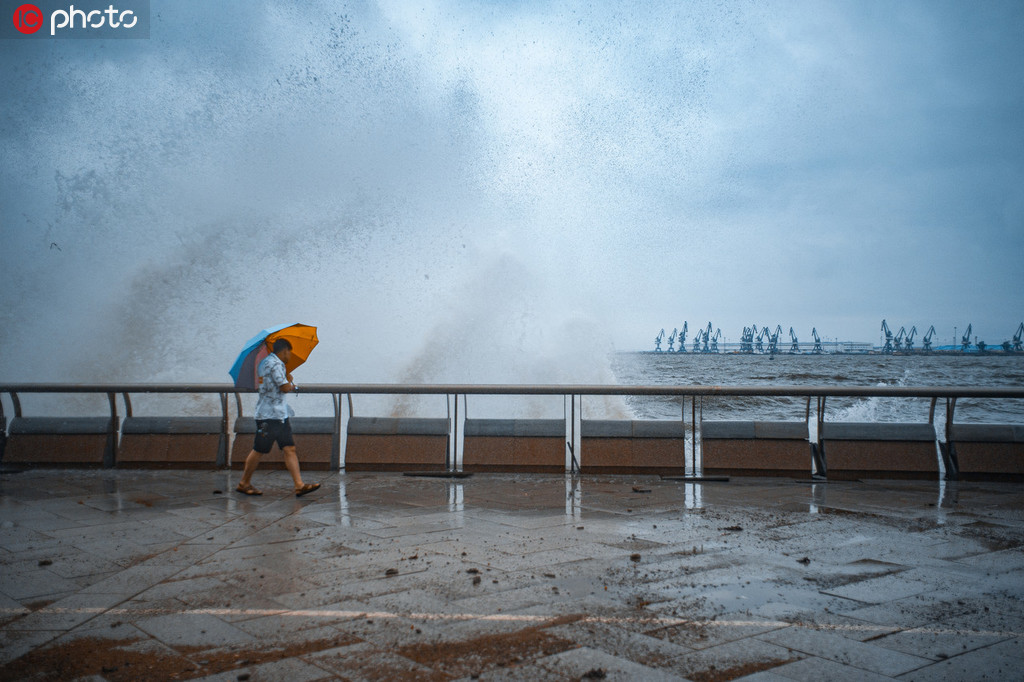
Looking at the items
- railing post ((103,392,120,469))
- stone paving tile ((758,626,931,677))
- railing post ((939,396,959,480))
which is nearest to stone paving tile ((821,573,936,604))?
stone paving tile ((758,626,931,677))

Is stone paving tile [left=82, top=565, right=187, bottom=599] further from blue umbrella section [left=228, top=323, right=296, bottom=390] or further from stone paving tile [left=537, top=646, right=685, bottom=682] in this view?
blue umbrella section [left=228, top=323, right=296, bottom=390]

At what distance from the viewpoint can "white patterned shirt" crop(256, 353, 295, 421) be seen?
7.48 metres

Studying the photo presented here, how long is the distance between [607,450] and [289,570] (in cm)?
540

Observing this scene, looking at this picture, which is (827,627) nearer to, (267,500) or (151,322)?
(267,500)

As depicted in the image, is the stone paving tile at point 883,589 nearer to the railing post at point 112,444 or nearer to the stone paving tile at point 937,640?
the stone paving tile at point 937,640

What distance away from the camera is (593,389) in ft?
30.2

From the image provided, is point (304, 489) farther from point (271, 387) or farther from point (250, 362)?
point (250, 362)

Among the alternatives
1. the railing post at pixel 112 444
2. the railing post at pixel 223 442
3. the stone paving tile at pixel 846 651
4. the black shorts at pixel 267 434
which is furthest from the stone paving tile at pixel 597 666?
the railing post at pixel 112 444

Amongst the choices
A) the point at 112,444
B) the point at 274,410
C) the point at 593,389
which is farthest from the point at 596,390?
the point at 112,444

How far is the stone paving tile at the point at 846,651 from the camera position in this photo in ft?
10.1

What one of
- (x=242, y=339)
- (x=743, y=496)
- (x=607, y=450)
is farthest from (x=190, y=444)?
(x=242, y=339)

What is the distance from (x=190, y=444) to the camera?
9.80 meters

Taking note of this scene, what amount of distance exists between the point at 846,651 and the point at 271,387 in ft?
19.3

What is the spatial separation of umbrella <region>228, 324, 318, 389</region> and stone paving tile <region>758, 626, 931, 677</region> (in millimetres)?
5464
